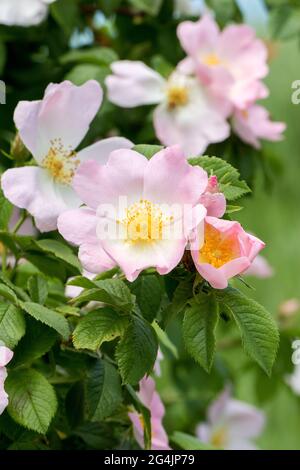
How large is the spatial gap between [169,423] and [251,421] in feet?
0.58

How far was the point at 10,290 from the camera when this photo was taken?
85 centimetres

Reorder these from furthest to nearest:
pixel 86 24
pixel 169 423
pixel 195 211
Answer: pixel 169 423 < pixel 86 24 < pixel 195 211

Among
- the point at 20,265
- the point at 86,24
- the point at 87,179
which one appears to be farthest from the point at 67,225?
the point at 86,24

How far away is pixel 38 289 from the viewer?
915 millimetres

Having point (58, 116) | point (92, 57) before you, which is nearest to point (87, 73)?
point (92, 57)

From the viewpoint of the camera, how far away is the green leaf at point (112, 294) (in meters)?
0.82

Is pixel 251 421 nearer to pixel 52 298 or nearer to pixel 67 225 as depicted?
pixel 52 298

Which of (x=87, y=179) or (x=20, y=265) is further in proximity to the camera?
(x=20, y=265)

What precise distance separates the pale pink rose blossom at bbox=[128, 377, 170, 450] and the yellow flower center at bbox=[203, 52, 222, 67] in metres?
0.57

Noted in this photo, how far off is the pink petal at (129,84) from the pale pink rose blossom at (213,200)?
1.91 feet

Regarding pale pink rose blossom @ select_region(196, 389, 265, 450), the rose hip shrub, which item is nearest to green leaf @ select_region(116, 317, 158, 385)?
the rose hip shrub

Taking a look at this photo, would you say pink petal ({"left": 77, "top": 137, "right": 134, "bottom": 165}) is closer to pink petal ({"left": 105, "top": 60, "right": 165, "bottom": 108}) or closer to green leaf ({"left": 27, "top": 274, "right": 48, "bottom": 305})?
green leaf ({"left": 27, "top": 274, "right": 48, "bottom": 305})

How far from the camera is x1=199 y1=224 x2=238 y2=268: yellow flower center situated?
824mm

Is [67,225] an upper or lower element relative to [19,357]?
upper
